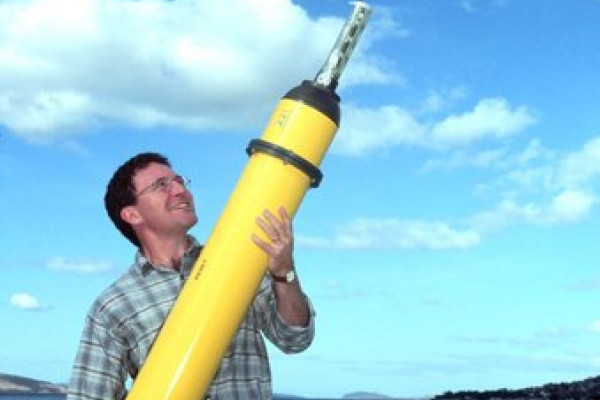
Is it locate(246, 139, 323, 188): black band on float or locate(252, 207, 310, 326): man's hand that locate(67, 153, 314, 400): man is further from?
locate(246, 139, 323, 188): black band on float

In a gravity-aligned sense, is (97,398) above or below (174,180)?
Answer: below

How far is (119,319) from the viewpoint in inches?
332

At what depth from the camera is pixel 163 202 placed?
8453mm

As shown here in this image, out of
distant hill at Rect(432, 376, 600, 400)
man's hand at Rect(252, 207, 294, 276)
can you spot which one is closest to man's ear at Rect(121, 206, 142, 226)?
man's hand at Rect(252, 207, 294, 276)

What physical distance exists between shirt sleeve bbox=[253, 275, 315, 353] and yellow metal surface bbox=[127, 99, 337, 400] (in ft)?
0.87

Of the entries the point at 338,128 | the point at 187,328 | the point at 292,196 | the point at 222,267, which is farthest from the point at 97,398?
the point at 338,128

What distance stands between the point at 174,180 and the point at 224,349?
151 cm

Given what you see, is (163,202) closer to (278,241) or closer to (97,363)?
(278,241)

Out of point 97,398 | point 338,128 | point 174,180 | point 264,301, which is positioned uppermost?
point 338,128

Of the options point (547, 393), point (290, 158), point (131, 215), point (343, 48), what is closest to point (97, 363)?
point (131, 215)

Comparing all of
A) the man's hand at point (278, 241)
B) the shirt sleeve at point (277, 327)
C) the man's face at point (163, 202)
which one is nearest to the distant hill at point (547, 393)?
the shirt sleeve at point (277, 327)

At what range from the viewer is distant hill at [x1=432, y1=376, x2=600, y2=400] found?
5143 centimetres

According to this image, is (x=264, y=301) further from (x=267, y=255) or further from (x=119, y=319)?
(x=119, y=319)

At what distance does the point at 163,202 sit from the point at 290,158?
3.79 feet
